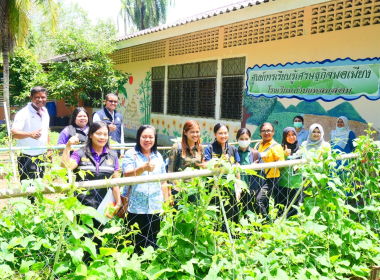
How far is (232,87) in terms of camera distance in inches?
347

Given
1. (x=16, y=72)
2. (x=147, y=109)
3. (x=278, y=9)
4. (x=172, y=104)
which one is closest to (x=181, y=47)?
(x=172, y=104)

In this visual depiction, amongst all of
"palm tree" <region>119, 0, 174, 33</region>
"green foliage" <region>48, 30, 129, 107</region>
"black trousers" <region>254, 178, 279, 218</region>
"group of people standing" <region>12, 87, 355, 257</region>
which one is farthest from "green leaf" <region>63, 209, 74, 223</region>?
"palm tree" <region>119, 0, 174, 33</region>

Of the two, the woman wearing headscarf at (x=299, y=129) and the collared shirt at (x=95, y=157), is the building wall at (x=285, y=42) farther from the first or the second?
the collared shirt at (x=95, y=157)

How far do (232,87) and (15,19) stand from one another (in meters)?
7.33

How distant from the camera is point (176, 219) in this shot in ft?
6.44

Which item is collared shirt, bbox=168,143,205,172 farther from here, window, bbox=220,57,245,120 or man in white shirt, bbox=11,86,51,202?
window, bbox=220,57,245,120

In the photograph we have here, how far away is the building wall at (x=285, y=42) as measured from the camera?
595 centimetres

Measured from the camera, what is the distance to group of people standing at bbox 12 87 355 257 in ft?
8.87

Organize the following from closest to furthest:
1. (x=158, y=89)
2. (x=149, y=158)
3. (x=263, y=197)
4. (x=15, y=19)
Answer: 1. (x=149, y=158)
2. (x=263, y=197)
3. (x=15, y=19)
4. (x=158, y=89)

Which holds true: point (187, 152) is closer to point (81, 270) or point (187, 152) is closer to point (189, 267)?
point (189, 267)

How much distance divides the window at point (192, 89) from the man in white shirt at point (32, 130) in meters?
5.78

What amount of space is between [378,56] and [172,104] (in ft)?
21.9

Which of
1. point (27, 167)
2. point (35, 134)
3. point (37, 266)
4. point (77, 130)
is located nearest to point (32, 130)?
point (35, 134)

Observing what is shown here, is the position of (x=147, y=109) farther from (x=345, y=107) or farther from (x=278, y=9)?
(x=345, y=107)
